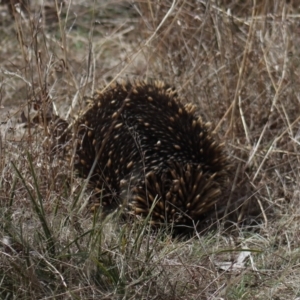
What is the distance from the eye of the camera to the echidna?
155 inches

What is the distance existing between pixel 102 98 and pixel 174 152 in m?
0.54

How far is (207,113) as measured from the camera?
15.8ft

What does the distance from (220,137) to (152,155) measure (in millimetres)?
788

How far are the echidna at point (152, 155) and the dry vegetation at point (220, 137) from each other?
0.16m

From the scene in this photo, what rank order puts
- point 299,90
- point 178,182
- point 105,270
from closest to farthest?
point 105,270 < point 178,182 < point 299,90

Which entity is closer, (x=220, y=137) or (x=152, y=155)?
(x=152, y=155)

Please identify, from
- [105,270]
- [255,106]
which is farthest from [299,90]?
[105,270]

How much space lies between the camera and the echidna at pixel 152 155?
3936mm

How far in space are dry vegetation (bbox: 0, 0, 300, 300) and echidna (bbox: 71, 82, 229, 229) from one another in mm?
161

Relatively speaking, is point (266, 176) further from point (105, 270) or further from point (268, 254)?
point (105, 270)

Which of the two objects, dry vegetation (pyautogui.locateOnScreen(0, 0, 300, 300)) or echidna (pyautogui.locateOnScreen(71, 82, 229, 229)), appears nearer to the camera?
dry vegetation (pyautogui.locateOnScreen(0, 0, 300, 300))

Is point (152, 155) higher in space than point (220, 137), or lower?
higher

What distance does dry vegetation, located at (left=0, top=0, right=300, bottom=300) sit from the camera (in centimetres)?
298

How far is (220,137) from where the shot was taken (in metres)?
4.67
